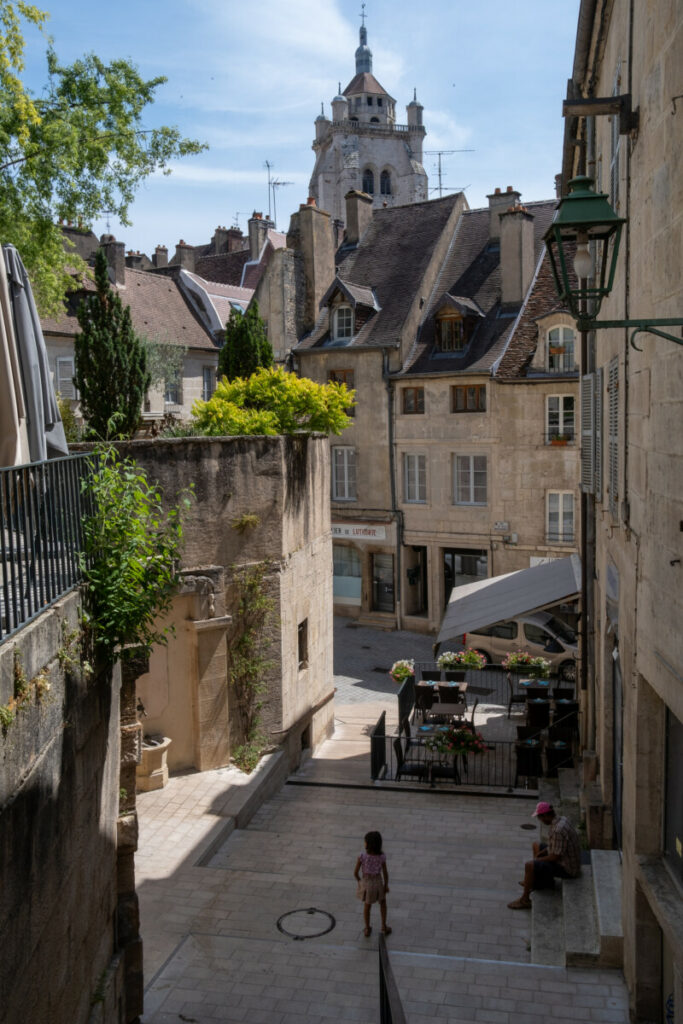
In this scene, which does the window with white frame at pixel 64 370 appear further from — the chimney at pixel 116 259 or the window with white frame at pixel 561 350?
the window with white frame at pixel 561 350

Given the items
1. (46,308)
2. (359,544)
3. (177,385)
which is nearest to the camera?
(46,308)

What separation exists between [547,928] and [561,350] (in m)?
17.3

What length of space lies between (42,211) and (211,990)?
1392 cm

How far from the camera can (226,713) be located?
14164mm

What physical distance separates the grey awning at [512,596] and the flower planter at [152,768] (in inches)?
214

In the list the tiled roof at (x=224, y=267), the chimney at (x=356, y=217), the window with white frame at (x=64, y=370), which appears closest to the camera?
the window with white frame at (x=64, y=370)

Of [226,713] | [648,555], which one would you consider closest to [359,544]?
[226,713]

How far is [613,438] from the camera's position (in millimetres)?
9297

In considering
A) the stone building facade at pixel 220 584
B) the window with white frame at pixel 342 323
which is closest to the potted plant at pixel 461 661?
the stone building facade at pixel 220 584

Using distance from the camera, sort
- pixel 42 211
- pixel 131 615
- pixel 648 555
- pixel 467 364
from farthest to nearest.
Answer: pixel 467 364 → pixel 42 211 → pixel 131 615 → pixel 648 555

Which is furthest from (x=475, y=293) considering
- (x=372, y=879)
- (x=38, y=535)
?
(x=38, y=535)

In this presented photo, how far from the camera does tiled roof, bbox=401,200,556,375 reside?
25.9 m

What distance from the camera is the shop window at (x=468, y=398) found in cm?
2536

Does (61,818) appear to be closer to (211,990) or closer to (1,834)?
(1,834)
